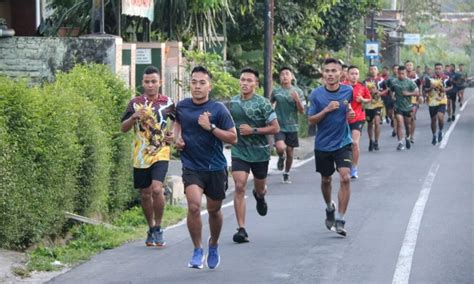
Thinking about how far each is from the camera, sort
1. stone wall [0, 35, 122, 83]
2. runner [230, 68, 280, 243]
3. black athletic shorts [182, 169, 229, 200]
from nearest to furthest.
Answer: black athletic shorts [182, 169, 229, 200]
runner [230, 68, 280, 243]
stone wall [0, 35, 122, 83]

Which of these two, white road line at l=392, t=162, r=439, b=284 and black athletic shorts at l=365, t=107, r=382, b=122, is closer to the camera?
white road line at l=392, t=162, r=439, b=284

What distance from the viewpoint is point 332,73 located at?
13.4 m

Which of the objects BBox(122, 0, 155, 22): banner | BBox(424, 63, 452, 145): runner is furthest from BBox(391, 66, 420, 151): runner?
BBox(122, 0, 155, 22): banner

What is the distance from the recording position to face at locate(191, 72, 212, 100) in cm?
1089

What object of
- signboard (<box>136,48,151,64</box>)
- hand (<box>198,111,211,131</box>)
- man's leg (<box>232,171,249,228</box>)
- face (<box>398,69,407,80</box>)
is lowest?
man's leg (<box>232,171,249,228</box>)

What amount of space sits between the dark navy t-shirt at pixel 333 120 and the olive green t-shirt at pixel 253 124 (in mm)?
669

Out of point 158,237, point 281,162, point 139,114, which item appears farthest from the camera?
point 281,162

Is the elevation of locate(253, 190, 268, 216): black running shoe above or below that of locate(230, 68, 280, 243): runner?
below

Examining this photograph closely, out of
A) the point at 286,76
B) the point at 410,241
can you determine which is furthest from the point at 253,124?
the point at 286,76

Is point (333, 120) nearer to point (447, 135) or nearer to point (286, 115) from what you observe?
point (286, 115)

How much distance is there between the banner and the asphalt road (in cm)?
367

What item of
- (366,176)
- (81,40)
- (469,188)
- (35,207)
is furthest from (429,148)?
(35,207)

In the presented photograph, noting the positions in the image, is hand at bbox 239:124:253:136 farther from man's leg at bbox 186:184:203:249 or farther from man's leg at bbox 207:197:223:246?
man's leg at bbox 186:184:203:249

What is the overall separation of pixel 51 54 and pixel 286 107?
4.19m
